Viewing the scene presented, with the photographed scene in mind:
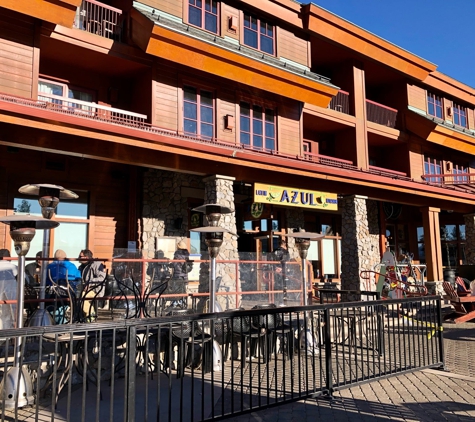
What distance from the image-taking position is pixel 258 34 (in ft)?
51.7

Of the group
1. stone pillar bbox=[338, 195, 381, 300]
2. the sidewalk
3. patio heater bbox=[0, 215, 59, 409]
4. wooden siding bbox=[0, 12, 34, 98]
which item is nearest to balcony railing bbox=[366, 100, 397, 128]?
stone pillar bbox=[338, 195, 381, 300]

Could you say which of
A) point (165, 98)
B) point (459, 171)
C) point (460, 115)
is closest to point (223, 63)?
point (165, 98)

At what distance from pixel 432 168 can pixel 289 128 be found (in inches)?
414

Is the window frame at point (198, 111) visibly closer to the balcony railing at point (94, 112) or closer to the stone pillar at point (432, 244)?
the balcony railing at point (94, 112)

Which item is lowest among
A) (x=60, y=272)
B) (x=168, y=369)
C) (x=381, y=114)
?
(x=168, y=369)

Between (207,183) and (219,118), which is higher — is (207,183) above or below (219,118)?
below

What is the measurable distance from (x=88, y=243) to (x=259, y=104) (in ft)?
24.6

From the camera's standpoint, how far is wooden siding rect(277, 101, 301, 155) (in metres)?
15.9

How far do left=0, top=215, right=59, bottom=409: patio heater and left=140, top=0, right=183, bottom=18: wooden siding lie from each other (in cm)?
943

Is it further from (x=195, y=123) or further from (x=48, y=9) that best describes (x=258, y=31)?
(x=48, y=9)

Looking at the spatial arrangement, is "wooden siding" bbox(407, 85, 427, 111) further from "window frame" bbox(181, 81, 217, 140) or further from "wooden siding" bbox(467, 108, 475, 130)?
"window frame" bbox(181, 81, 217, 140)

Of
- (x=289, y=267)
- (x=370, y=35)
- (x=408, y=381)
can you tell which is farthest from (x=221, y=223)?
(x=370, y=35)

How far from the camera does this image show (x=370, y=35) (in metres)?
18.7

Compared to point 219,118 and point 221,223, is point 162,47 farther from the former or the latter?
point 221,223
